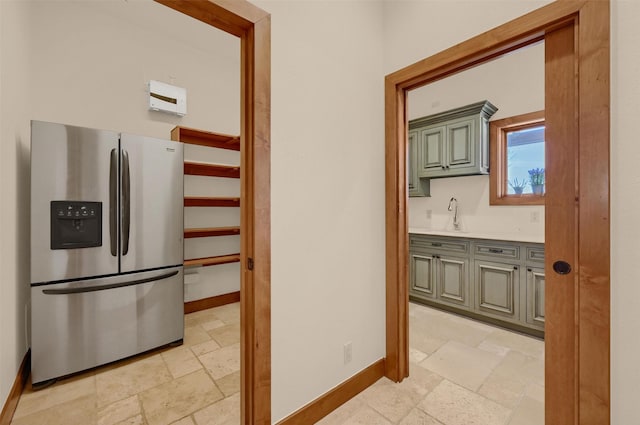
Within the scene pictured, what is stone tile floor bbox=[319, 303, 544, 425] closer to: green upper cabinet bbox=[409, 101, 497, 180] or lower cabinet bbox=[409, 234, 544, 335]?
lower cabinet bbox=[409, 234, 544, 335]

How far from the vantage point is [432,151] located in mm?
3674

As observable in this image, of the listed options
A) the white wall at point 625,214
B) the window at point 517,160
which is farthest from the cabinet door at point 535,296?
the white wall at point 625,214

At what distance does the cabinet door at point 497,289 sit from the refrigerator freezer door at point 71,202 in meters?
3.43

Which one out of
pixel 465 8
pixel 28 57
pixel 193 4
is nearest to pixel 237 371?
pixel 193 4

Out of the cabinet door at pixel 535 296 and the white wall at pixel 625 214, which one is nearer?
the white wall at pixel 625 214

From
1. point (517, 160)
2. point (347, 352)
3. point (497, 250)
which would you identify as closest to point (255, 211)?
point (347, 352)

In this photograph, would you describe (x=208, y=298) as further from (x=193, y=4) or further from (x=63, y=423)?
(x=193, y=4)

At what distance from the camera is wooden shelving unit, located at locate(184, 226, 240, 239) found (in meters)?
3.09

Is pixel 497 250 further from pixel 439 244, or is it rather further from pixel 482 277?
pixel 439 244

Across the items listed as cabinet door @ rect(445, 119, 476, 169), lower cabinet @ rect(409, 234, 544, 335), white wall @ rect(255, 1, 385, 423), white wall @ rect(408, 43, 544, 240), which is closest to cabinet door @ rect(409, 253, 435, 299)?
lower cabinet @ rect(409, 234, 544, 335)

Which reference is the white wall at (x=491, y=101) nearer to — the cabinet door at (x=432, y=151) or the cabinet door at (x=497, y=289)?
the cabinet door at (x=432, y=151)

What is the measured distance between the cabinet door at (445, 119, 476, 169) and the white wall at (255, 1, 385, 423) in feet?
6.14

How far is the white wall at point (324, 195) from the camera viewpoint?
1.43m

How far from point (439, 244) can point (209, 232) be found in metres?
2.77
